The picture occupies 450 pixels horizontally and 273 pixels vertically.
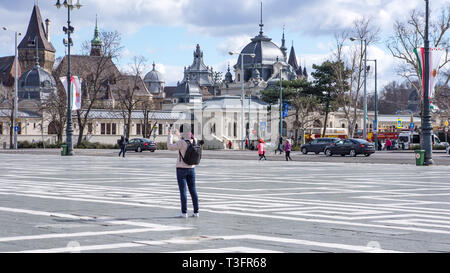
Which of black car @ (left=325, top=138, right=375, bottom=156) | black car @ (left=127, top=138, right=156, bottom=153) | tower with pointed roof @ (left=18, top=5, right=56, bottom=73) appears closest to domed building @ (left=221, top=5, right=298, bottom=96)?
tower with pointed roof @ (left=18, top=5, right=56, bottom=73)

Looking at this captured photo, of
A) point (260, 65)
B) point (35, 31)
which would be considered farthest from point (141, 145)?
point (35, 31)

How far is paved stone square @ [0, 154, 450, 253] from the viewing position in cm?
888

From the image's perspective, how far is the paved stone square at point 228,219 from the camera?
8875mm

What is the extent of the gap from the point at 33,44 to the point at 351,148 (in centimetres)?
13429

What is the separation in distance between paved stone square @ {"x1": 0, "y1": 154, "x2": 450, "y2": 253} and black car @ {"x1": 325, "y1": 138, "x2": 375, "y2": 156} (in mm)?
30413

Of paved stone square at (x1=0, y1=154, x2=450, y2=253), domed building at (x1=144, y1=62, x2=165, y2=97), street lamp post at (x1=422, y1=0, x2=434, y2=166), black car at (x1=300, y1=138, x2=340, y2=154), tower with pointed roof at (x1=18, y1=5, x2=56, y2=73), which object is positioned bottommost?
paved stone square at (x1=0, y1=154, x2=450, y2=253)

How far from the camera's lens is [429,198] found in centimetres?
1623

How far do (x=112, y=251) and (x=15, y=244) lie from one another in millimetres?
1418

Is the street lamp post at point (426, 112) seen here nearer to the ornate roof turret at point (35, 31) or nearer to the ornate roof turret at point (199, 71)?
the ornate roof turret at point (35, 31)

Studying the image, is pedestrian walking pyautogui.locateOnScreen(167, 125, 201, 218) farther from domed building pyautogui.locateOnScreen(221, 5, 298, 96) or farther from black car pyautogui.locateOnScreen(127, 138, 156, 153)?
domed building pyautogui.locateOnScreen(221, 5, 298, 96)

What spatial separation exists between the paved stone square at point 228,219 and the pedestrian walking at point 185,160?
14.6 inches

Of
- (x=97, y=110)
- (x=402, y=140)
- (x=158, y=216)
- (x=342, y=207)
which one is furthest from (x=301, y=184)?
→ (x=97, y=110)
